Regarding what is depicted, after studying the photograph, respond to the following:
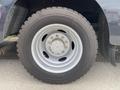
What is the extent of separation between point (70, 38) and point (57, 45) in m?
0.21

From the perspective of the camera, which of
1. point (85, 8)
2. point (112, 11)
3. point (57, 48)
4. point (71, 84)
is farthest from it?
point (85, 8)

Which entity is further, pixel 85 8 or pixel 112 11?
pixel 85 8

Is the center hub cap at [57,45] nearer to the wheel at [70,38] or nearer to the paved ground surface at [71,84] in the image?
the wheel at [70,38]

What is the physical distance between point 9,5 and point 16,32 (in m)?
0.75

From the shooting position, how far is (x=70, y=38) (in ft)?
15.9

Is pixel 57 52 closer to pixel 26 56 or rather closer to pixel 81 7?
pixel 26 56

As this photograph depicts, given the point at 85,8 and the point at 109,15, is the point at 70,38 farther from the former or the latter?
the point at 85,8

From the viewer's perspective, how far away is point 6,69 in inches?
211

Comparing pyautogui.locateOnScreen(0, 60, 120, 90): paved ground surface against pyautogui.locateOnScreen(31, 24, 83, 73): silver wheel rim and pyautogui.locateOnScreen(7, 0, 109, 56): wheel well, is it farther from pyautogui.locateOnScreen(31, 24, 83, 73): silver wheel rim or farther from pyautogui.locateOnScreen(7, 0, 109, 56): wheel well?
pyautogui.locateOnScreen(7, 0, 109, 56): wheel well

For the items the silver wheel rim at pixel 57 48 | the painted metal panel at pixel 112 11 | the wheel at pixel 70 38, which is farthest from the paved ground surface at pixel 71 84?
the painted metal panel at pixel 112 11

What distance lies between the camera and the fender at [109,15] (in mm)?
4594

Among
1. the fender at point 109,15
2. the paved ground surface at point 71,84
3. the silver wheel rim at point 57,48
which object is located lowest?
the paved ground surface at point 71,84

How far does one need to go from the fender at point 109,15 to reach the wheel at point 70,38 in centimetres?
24

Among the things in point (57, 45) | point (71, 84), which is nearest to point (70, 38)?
point (57, 45)
